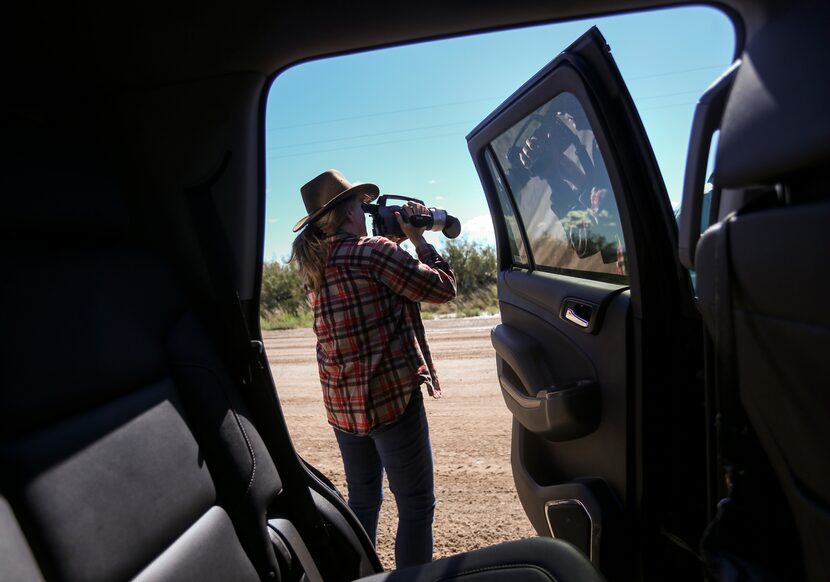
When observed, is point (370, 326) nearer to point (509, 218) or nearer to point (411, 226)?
point (411, 226)

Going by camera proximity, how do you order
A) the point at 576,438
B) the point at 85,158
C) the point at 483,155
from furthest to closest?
the point at 483,155
the point at 576,438
the point at 85,158

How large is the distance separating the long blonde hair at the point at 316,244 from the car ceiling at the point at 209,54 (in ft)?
1.38

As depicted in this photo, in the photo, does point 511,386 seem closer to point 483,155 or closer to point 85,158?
point 483,155

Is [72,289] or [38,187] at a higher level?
[38,187]

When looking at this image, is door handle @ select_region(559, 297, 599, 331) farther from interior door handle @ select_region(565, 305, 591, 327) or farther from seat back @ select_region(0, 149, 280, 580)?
seat back @ select_region(0, 149, 280, 580)

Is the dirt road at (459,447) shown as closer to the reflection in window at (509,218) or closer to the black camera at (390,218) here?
the reflection in window at (509,218)

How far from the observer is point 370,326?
2.15 meters

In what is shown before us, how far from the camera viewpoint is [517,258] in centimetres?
286

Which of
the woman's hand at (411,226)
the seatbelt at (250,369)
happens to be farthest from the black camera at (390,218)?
the seatbelt at (250,369)

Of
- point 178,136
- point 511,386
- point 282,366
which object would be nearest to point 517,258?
point 511,386

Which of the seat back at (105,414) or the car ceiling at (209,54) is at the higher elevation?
the car ceiling at (209,54)

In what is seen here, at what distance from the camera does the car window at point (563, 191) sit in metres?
1.88

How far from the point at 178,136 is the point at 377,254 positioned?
0.80 metres

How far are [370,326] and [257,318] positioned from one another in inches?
18.1
